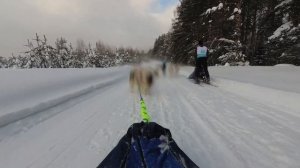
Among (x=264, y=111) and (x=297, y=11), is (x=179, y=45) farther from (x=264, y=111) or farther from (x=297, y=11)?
(x=264, y=111)

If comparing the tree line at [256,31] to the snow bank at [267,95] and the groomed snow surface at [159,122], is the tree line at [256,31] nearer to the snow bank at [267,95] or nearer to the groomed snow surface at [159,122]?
the snow bank at [267,95]

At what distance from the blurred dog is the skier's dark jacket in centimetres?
639

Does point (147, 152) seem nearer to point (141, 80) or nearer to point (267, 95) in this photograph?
point (267, 95)

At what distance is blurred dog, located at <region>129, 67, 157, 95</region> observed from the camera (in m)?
9.70

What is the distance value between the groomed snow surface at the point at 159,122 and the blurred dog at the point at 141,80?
0.75 metres

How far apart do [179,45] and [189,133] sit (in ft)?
134

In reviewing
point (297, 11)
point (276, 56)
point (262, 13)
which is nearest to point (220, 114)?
point (297, 11)

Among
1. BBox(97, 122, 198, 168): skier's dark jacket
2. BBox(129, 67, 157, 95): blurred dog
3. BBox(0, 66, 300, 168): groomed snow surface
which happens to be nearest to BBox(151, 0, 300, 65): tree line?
BBox(129, 67, 157, 95): blurred dog

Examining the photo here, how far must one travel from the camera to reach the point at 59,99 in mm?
8016

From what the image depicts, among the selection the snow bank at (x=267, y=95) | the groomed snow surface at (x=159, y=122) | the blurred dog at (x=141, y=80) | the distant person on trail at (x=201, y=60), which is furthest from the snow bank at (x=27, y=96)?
the snow bank at (x=267, y=95)

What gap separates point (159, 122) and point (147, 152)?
8.81 ft

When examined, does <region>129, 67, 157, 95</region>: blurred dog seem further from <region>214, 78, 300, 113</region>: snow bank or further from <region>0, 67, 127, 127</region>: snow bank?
<region>214, 78, 300, 113</region>: snow bank

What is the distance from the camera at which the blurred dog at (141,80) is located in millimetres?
9696

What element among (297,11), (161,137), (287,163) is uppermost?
(297,11)
